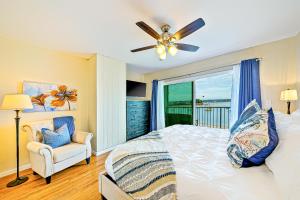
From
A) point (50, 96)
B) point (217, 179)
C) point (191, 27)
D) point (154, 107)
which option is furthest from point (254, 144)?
Result: point (154, 107)

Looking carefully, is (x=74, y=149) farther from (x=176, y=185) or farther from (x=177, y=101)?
(x=177, y=101)

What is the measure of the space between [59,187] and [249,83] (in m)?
3.78

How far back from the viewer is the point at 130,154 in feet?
4.34

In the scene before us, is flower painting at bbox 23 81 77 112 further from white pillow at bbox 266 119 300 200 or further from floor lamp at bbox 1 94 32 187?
white pillow at bbox 266 119 300 200

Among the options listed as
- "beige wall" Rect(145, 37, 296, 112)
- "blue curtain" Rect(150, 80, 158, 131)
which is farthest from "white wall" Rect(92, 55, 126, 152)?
"beige wall" Rect(145, 37, 296, 112)

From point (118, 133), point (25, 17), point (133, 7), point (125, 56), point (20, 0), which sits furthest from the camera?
point (118, 133)

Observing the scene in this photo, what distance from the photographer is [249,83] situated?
2.70 meters

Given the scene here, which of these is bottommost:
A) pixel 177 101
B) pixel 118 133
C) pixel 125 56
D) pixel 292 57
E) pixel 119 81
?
pixel 118 133

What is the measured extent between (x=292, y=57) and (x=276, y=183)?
2675 millimetres

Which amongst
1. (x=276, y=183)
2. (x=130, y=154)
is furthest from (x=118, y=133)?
(x=276, y=183)

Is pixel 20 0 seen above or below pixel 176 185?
above

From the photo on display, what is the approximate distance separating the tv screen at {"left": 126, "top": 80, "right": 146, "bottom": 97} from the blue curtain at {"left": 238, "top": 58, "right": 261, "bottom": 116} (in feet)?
9.27

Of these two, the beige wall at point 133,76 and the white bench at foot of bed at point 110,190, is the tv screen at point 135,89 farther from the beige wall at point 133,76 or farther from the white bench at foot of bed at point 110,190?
the white bench at foot of bed at point 110,190

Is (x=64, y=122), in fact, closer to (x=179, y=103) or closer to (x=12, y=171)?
(x=12, y=171)
